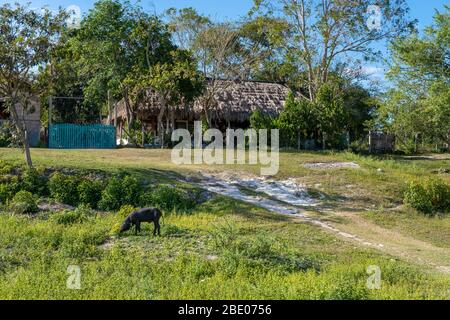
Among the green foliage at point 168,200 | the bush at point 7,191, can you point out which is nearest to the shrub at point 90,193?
the green foliage at point 168,200

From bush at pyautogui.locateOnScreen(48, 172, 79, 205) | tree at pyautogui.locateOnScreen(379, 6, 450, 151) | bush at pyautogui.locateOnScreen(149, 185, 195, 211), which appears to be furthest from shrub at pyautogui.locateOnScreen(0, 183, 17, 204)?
tree at pyautogui.locateOnScreen(379, 6, 450, 151)

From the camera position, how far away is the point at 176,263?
800cm

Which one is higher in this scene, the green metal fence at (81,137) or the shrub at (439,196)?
the green metal fence at (81,137)

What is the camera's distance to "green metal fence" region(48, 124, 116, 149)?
2467 cm

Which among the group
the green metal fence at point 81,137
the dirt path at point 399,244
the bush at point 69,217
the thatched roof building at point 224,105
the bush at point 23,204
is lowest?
the dirt path at point 399,244

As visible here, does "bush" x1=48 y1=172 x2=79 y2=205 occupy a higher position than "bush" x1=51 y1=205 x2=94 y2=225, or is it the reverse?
"bush" x1=48 y1=172 x2=79 y2=205

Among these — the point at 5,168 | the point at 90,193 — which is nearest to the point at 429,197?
the point at 90,193

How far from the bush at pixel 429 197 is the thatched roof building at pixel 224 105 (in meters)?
15.5

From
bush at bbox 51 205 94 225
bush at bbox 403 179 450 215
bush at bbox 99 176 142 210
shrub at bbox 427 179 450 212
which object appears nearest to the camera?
bush at bbox 51 205 94 225

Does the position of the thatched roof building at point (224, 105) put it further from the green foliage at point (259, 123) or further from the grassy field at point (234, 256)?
the grassy field at point (234, 256)

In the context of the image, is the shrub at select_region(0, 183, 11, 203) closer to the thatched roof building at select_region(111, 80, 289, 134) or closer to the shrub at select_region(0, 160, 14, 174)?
the shrub at select_region(0, 160, 14, 174)

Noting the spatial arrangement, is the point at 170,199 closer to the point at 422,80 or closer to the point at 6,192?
the point at 6,192

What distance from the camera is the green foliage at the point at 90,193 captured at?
13172 millimetres
